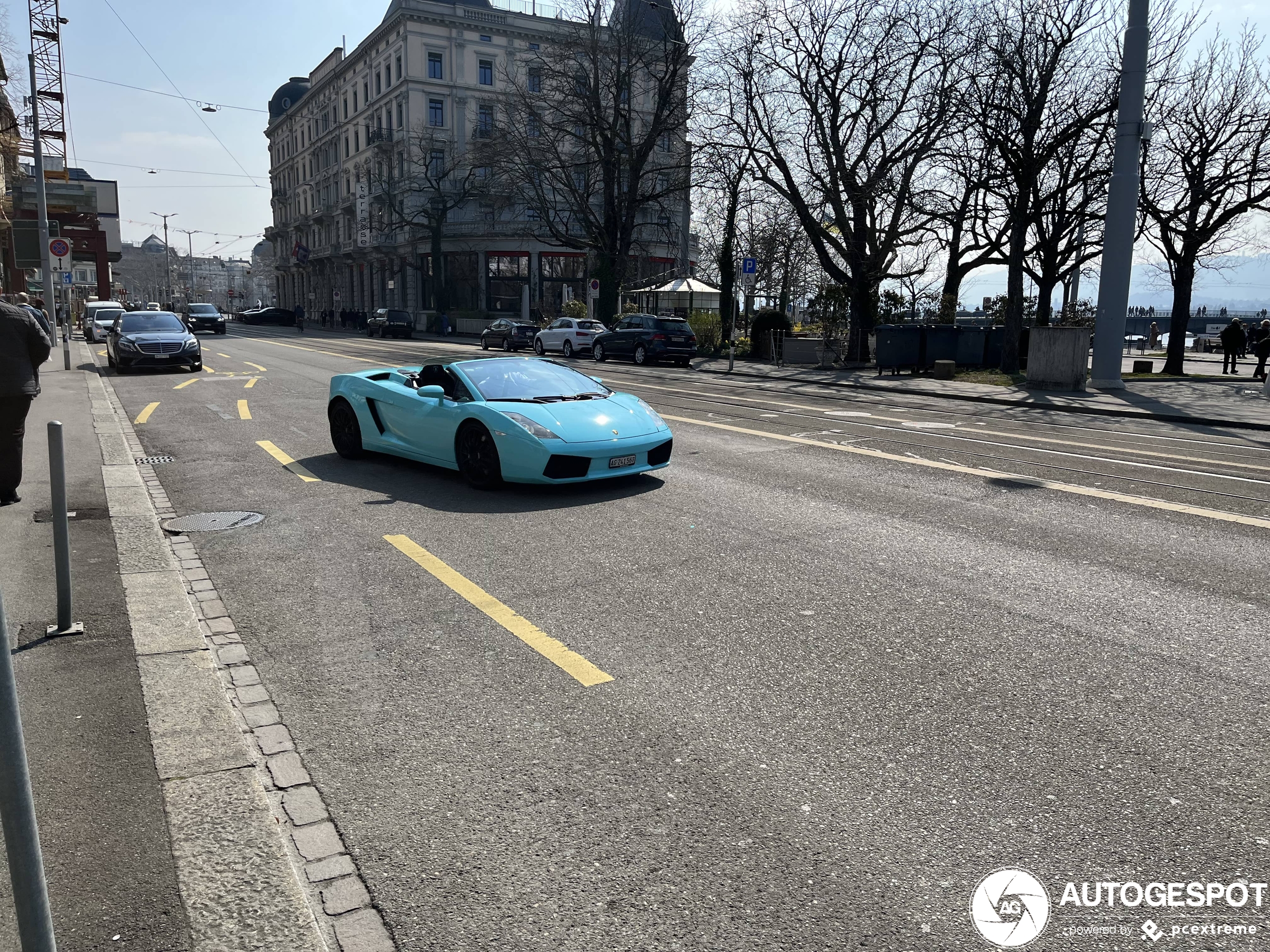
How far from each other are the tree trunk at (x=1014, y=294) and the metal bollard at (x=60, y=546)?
24651 millimetres

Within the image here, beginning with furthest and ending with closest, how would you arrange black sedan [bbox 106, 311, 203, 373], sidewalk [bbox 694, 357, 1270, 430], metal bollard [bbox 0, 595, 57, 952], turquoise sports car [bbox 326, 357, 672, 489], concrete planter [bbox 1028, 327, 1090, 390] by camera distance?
black sedan [bbox 106, 311, 203, 373]
concrete planter [bbox 1028, 327, 1090, 390]
sidewalk [bbox 694, 357, 1270, 430]
turquoise sports car [bbox 326, 357, 672, 489]
metal bollard [bbox 0, 595, 57, 952]

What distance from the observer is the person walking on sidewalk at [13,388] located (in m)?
8.10

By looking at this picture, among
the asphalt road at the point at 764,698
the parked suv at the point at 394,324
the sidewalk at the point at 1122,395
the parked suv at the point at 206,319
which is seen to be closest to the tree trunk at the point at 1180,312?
the sidewalk at the point at 1122,395

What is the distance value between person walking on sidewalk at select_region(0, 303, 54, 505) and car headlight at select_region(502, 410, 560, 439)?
150 inches

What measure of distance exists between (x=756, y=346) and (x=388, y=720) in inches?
1260

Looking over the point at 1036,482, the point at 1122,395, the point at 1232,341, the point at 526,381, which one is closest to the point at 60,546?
the point at 526,381

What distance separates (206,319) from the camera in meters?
52.5

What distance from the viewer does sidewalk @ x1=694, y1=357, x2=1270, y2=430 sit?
17.0 metres

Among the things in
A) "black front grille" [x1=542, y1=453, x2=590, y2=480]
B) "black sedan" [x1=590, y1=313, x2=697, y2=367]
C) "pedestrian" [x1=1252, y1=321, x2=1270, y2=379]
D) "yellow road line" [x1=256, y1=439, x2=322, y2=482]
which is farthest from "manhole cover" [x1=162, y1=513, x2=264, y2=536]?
"pedestrian" [x1=1252, y1=321, x2=1270, y2=379]

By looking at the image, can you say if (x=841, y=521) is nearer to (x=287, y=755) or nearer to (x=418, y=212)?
(x=287, y=755)

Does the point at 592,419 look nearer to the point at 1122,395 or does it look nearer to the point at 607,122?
the point at 1122,395

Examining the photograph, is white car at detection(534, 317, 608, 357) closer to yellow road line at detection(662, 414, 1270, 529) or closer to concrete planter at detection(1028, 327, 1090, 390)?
concrete planter at detection(1028, 327, 1090, 390)

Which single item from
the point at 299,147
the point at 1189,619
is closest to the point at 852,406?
the point at 1189,619

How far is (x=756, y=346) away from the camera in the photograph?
35125 mm
